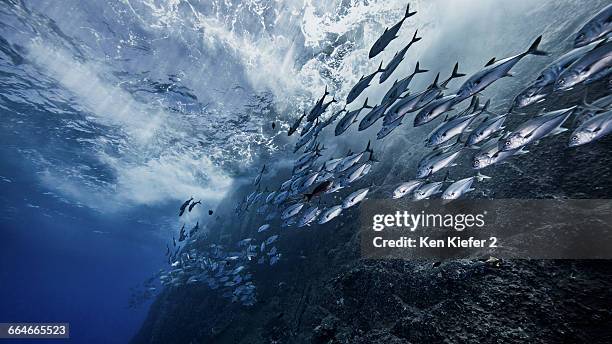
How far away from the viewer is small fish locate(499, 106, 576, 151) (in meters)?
2.78

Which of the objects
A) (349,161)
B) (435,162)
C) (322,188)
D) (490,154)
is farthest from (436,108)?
(322,188)

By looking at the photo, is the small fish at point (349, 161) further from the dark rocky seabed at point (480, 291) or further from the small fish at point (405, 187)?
the dark rocky seabed at point (480, 291)

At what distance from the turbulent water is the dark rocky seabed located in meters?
2.57

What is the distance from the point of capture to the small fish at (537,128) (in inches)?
110

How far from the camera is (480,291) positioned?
3.80 m

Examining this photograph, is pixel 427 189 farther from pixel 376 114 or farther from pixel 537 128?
pixel 537 128

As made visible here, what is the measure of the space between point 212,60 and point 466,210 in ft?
36.0

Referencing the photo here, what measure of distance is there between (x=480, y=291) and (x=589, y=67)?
9.54ft

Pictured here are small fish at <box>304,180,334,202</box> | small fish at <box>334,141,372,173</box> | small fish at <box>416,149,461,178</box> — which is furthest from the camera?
small fish at <box>334,141,372,173</box>

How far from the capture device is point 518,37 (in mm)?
8289

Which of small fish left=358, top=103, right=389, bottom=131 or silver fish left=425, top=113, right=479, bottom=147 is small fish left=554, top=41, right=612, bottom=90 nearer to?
silver fish left=425, top=113, right=479, bottom=147

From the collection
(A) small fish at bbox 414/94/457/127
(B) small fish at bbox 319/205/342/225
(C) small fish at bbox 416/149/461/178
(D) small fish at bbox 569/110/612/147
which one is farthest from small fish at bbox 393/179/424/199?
(D) small fish at bbox 569/110/612/147

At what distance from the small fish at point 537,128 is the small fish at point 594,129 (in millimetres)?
191

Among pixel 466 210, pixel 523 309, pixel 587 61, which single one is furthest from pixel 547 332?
pixel 587 61
